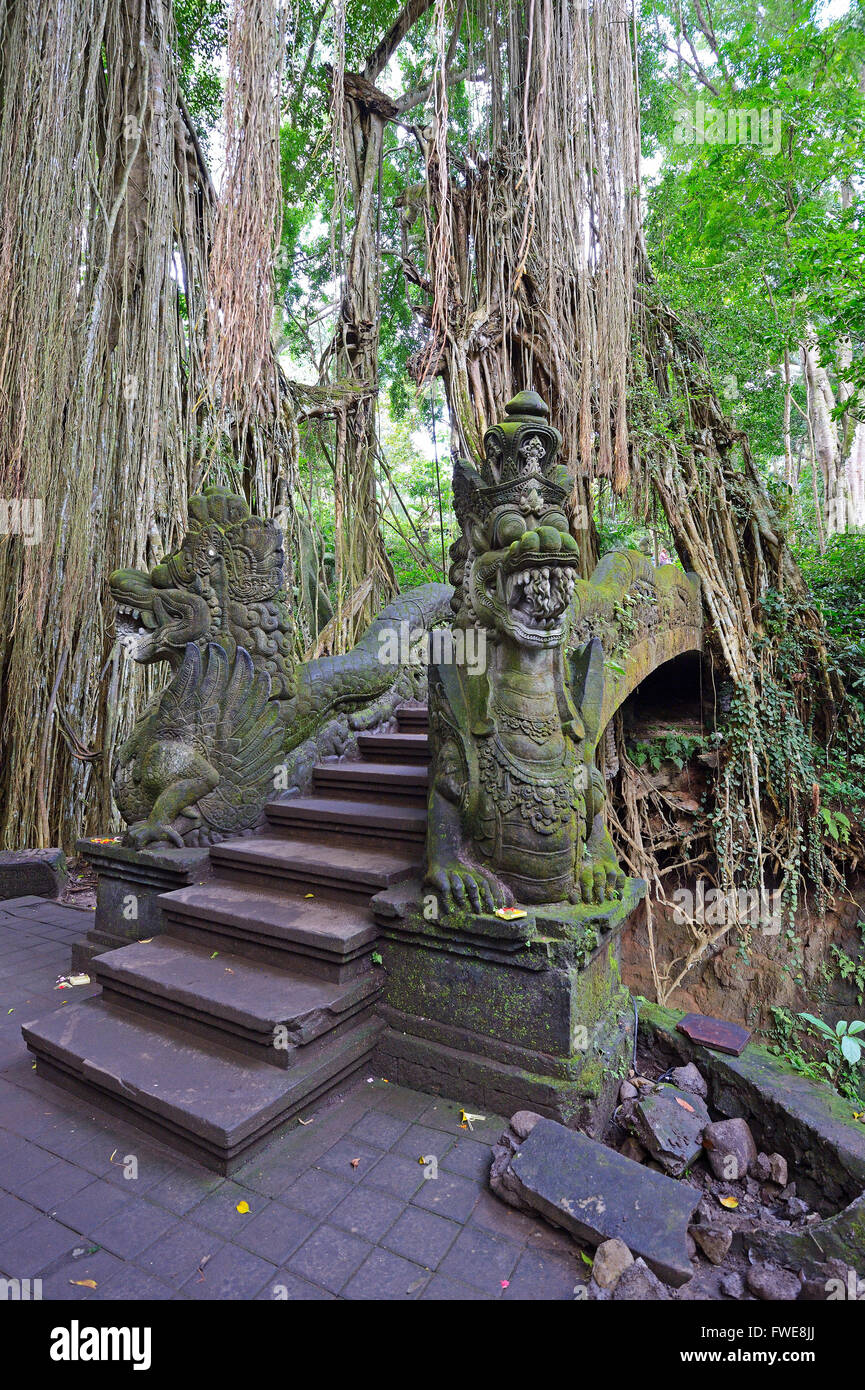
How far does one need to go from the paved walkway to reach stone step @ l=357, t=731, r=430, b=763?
1.78 m

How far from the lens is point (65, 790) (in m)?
5.00

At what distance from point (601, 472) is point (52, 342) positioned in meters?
3.35

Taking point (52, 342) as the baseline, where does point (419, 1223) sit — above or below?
below

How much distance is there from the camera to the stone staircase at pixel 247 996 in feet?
6.52

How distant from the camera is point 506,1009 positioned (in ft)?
7.32

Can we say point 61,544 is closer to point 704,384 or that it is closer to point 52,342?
point 52,342

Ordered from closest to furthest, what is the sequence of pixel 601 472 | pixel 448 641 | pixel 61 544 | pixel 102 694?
pixel 448 641 → pixel 61 544 → pixel 601 472 → pixel 102 694

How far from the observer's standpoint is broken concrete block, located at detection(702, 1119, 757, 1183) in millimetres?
2174

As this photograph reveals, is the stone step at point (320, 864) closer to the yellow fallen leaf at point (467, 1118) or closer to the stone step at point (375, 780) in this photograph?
the stone step at point (375, 780)

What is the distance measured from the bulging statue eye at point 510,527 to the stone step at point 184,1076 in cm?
182

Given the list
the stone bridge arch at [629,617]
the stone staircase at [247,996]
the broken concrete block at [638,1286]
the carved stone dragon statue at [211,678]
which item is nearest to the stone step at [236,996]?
the stone staircase at [247,996]

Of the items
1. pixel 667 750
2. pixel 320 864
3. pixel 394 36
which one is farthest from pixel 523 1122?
pixel 394 36

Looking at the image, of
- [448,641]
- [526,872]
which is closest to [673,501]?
[448,641]

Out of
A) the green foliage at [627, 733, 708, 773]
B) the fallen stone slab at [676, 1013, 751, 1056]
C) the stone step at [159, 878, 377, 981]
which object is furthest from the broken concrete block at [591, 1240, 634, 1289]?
the green foliage at [627, 733, 708, 773]
